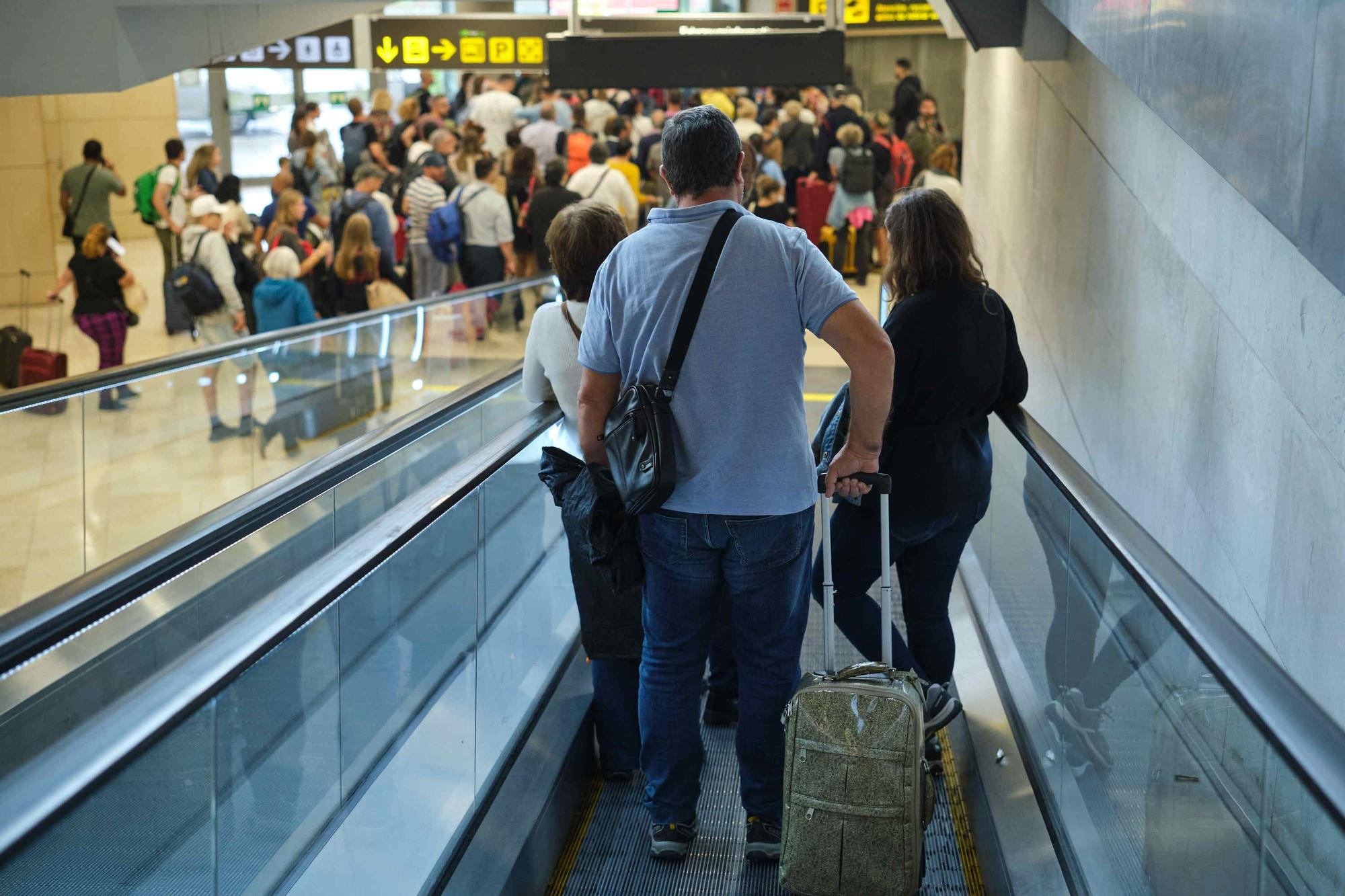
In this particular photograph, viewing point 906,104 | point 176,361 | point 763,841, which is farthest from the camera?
point 906,104

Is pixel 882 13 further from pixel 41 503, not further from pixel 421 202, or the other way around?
pixel 41 503

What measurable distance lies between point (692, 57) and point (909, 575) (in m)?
8.82

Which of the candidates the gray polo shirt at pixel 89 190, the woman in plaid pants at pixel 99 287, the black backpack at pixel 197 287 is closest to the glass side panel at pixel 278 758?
the black backpack at pixel 197 287

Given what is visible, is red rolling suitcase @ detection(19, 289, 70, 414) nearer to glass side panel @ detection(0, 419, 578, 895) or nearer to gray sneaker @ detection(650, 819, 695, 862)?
glass side panel @ detection(0, 419, 578, 895)

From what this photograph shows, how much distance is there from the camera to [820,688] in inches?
118

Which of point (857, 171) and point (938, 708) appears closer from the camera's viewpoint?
point (938, 708)

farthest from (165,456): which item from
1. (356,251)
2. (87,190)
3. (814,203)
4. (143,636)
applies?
(814,203)

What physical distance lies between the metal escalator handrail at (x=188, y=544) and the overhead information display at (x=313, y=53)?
12.4 m

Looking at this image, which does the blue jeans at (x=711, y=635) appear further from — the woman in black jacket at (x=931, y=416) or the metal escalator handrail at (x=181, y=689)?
the metal escalator handrail at (x=181, y=689)

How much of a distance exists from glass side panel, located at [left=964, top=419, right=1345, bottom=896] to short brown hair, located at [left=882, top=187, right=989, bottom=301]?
0.61 m

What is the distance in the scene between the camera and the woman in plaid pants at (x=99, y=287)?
Answer: 10023 mm

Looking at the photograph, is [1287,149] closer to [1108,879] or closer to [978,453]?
[978,453]

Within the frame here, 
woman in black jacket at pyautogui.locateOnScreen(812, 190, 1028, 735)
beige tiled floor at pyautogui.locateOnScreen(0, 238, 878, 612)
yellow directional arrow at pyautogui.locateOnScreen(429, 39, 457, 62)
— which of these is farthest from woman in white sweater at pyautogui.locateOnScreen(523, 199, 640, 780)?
yellow directional arrow at pyautogui.locateOnScreen(429, 39, 457, 62)

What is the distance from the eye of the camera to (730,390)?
9.68 feet
